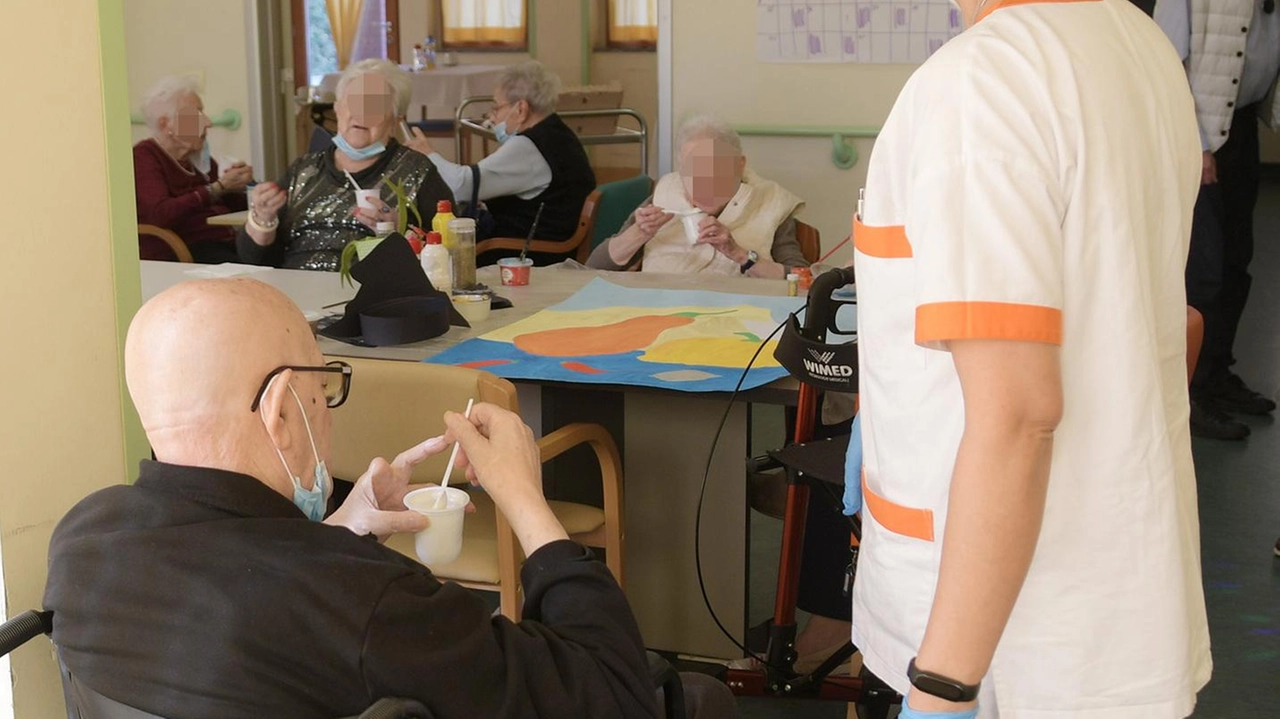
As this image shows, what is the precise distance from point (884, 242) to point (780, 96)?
4.54 meters

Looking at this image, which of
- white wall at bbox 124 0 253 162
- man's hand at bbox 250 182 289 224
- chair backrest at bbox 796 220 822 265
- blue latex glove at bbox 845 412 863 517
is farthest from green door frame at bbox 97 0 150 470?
white wall at bbox 124 0 253 162

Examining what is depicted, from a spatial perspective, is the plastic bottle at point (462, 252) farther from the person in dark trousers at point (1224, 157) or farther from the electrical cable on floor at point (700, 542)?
the person in dark trousers at point (1224, 157)

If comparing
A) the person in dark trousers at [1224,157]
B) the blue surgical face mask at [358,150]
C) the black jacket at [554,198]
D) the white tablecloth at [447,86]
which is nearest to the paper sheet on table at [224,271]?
the blue surgical face mask at [358,150]

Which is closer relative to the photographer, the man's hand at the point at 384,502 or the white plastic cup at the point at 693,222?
the man's hand at the point at 384,502

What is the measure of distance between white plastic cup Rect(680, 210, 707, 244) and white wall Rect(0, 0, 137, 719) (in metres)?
2.55

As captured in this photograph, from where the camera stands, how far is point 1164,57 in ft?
4.04

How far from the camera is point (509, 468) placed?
1.53 meters

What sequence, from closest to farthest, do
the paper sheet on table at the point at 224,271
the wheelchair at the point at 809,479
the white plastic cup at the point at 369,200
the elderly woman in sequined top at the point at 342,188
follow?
the wheelchair at the point at 809,479 < the paper sheet on table at the point at 224,271 < the white plastic cup at the point at 369,200 < the elderly woman in sequined top at the point at 342,188

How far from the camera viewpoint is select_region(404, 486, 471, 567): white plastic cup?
1680mm

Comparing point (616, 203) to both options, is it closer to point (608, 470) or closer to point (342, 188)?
point (342, 188)

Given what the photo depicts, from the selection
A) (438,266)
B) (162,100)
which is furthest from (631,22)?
(438,266)

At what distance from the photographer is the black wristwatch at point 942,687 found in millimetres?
1097

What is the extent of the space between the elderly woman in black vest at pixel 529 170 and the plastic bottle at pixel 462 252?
1.60 m

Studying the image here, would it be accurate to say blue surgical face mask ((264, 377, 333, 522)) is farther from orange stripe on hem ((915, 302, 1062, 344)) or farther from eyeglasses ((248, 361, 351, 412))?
orange stripe on hem ((915, 302, 1062, 344))
